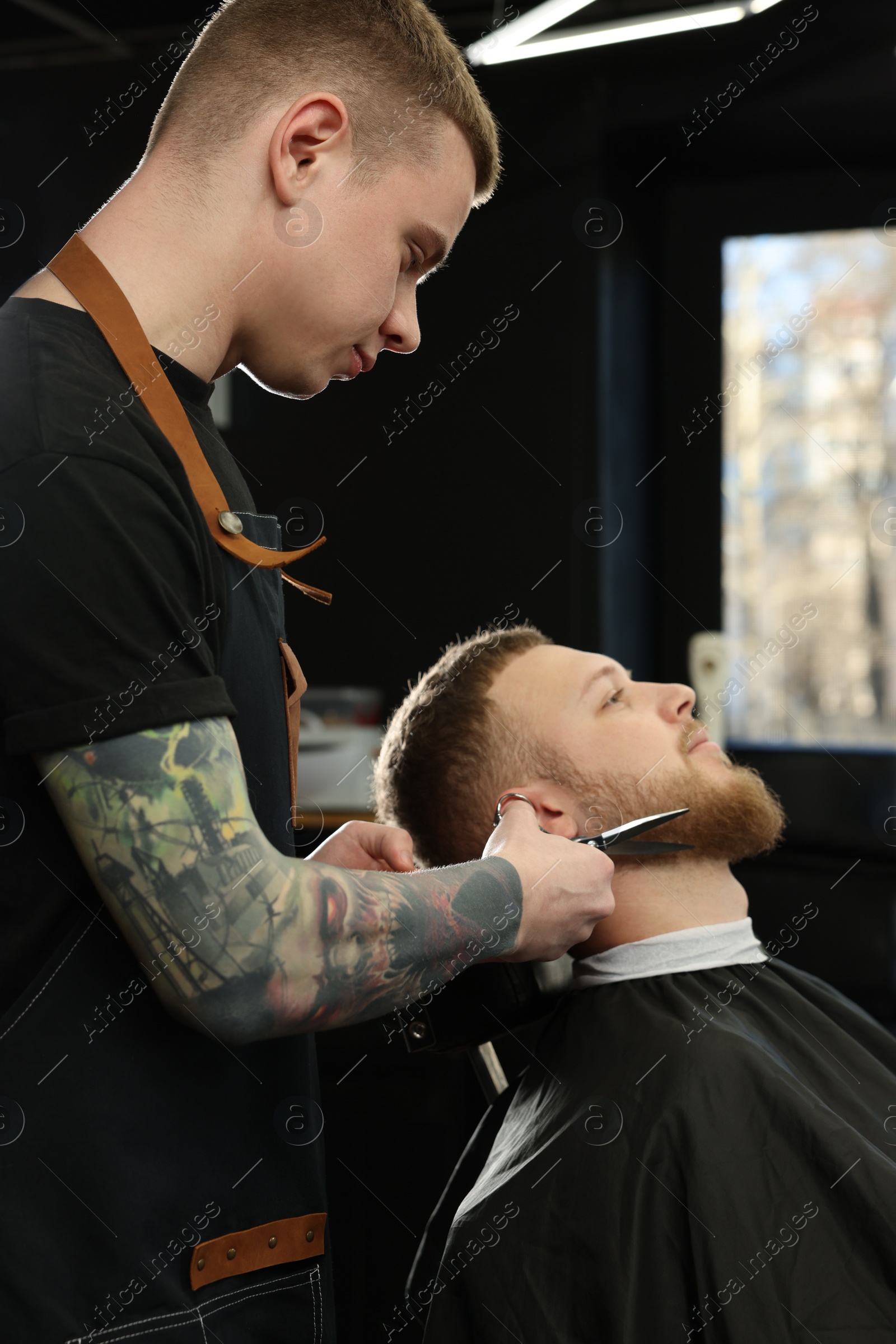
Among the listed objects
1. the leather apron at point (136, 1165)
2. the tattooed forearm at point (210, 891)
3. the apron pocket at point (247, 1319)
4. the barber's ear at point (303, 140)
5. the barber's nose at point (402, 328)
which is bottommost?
the apron pocket at point (247, 1319)

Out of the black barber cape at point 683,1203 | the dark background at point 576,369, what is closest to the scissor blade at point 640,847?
the black barber cape at point 683,1203

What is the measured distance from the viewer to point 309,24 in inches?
48.2

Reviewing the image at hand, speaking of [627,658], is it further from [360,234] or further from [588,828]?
[360,234]

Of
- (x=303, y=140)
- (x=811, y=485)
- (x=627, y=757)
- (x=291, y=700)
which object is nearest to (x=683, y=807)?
(x=627, y=757)

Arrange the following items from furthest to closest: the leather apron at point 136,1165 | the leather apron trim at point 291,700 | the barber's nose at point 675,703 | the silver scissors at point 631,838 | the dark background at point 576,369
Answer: the dark background at point 576,369
the barber's nose at point 675,703
the silver scissors at point 631,838
the leather apron trim at point 291,700
the leather apron at point 136,1165

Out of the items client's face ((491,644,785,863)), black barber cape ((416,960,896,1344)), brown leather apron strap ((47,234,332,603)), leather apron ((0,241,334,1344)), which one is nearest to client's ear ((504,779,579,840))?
client's face ((491,644,785,863))

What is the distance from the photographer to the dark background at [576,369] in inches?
144

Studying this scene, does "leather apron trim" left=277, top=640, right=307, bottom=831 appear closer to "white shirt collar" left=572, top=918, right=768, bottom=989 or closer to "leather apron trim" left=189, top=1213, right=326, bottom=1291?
"leather apron trim" left=189, top=1213, right=326, bottom=1291

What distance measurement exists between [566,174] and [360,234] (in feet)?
9.47

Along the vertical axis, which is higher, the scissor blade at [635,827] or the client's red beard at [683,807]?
the scissor blade at [635,827]

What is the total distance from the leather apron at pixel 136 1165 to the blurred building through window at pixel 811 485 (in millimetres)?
3228

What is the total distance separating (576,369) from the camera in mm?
3809

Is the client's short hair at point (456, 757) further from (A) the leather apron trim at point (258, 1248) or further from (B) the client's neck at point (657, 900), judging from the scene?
(A) the leather apron trim at point (258, 1248)

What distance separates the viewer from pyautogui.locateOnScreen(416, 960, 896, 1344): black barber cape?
53.0 inches
